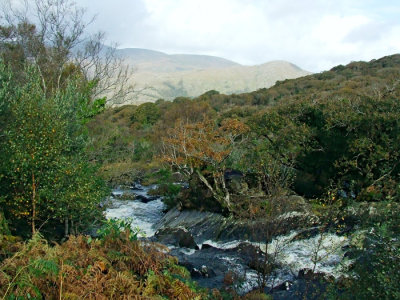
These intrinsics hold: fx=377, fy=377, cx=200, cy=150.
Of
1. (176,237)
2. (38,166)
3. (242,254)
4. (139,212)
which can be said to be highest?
(38,166)

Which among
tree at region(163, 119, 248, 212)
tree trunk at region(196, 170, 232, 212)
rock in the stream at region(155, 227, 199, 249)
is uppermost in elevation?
tree at region(163, 119, 248, 212)

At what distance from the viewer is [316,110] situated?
63.4 ft

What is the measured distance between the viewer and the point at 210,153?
58.9ft

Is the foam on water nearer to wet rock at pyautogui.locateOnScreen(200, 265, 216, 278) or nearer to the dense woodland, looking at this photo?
the dense woodland

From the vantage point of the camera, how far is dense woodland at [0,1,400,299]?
5.12 metres

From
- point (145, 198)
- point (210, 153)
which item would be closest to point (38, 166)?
point (210, 153)

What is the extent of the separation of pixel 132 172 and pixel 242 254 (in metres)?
9.24

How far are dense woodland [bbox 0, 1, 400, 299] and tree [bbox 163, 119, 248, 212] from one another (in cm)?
8

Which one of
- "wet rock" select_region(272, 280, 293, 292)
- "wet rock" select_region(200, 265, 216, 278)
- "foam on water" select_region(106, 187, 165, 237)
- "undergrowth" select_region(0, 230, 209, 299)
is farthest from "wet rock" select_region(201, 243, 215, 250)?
"undergrowth" select_region(0, 230, 209, 299)

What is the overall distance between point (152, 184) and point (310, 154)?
16.8 meters

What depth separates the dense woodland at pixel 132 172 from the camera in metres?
5.12

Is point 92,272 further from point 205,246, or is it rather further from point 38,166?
point 205,246

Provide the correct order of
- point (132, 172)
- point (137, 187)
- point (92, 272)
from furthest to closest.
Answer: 1. point (137, 187)
2. point (132, 172)
3. point (92, 272)

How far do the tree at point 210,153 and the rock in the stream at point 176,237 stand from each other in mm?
2375
